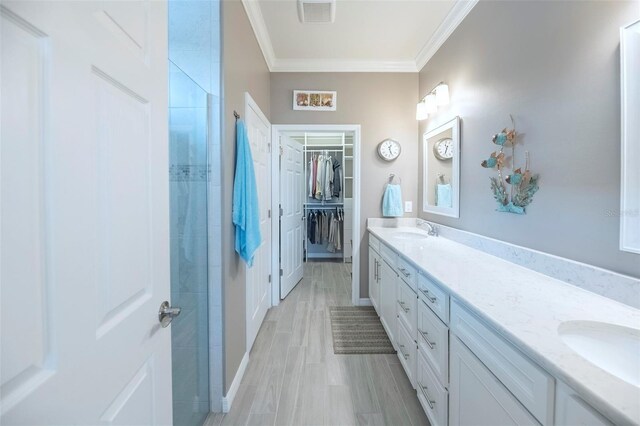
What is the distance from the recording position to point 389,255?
2207 mm

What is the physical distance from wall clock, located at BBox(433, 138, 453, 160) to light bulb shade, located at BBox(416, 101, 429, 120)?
0.34m

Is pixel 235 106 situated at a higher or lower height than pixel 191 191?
higher

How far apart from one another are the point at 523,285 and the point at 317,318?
1988 mm

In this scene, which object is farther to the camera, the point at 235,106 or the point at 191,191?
the point at 235,106

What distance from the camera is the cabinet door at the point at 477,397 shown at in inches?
32.7

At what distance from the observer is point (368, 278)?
311 centimetres

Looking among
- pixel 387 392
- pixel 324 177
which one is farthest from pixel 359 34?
pixel 387 392

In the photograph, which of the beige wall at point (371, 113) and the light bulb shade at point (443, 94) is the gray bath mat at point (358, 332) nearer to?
the beige wall at point (371, 113)

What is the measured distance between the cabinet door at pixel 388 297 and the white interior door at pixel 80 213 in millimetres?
1657

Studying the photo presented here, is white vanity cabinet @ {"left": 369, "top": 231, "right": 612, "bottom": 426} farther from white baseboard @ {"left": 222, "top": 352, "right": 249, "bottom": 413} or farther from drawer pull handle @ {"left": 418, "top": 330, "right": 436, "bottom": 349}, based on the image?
white baseboard @ {"left": 222, "top": 352, "right": 249, "bottom": 413}

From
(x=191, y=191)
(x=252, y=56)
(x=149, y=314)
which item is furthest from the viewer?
(x=252, y=56)

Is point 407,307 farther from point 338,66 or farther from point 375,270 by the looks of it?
point 338,66


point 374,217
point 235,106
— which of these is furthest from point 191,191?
point 374,217

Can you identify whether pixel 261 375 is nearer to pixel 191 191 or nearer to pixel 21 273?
pixel 191 191
